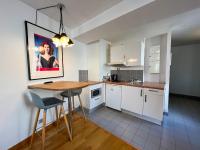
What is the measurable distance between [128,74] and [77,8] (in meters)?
2.31

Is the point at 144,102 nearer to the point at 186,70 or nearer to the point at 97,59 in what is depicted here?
the point at 97,59

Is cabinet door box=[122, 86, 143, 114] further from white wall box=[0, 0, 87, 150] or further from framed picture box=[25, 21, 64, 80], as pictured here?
white wall box=[0, 0, 87, 150]

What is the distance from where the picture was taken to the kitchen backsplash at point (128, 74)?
294 centimetres

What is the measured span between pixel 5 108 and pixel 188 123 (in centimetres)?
361

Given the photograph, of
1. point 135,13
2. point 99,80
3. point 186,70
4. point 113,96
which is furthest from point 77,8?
point 186,70

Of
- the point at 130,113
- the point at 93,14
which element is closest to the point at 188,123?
the point at 130,113

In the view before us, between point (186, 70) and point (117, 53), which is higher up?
point (117, 53)

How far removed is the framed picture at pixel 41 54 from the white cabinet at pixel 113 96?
1.53 meters

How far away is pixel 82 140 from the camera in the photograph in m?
1.70

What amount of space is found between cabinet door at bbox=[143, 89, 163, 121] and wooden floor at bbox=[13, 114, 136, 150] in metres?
1.00

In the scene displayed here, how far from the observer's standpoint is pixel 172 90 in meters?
4.68

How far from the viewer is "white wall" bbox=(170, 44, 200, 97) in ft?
13.4

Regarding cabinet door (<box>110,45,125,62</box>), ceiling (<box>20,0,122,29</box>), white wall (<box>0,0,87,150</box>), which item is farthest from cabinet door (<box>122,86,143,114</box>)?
white wall (<box>0,0,87,150</box>)

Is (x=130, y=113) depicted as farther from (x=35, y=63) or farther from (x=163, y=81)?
(x=35, y=63)
